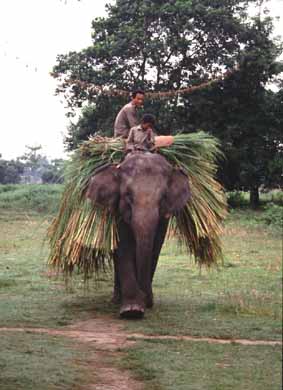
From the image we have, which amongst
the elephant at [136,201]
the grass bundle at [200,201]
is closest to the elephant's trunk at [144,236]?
the elephant at [136,201]

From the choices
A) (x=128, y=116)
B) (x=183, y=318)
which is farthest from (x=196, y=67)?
(x=183, y=318)

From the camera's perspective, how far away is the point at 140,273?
802 centimetres

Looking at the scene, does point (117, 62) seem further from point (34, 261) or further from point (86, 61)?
point (34, 261)

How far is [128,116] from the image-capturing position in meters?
8.93

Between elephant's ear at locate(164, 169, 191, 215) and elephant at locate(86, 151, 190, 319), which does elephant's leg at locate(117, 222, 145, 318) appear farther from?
elephant's ear at locate(164, 169, 191, 215)

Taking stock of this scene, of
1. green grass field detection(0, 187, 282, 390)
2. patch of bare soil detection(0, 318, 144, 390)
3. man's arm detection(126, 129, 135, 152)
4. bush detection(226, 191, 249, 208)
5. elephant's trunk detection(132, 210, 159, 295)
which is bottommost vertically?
patch of bare soil detection(0, 318, 144, 390)

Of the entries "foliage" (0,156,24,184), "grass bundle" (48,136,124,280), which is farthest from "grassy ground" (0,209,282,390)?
"foliage" (0,156,24,184)

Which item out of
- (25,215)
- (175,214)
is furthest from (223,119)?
(175,214)

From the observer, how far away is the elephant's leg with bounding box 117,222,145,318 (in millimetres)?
8188

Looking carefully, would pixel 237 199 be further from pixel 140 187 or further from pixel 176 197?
pixel 140 187

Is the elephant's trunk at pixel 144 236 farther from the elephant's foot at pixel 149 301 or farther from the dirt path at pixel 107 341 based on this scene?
the elephant's foot at pixel 149 301

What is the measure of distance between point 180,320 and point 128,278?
983 mm

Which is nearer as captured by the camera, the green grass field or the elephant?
the green grass field

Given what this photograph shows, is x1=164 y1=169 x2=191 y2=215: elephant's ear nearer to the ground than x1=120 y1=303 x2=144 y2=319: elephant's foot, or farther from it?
farther from it
